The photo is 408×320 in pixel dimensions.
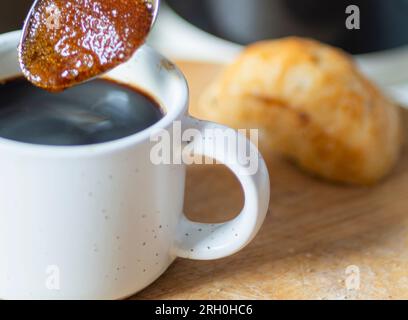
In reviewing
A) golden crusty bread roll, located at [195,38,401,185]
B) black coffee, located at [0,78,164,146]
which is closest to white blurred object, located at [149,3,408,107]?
golden crusty bread roll, located at [195,38,401,185]

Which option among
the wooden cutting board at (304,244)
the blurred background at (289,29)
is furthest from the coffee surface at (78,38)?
the blurred background at (289,29)

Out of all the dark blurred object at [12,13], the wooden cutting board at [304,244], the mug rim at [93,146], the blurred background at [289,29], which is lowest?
the wooden cutting board at [304,244]

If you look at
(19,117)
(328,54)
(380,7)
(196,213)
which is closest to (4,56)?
(19,117)

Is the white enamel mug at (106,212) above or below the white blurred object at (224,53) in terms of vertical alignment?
above

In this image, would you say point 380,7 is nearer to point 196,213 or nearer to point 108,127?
point 196,213

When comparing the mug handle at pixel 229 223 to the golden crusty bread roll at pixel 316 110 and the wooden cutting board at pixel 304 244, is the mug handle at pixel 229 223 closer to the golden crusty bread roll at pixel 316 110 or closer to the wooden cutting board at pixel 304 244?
the wooden cutting board at pixel 304 244

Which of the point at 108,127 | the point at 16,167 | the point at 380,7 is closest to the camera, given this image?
the point at 16,167

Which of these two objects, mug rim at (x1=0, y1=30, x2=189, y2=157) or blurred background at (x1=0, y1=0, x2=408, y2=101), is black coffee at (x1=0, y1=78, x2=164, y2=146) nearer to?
mug rim at (x1=0, y1=30, x2=189, y2=157)
